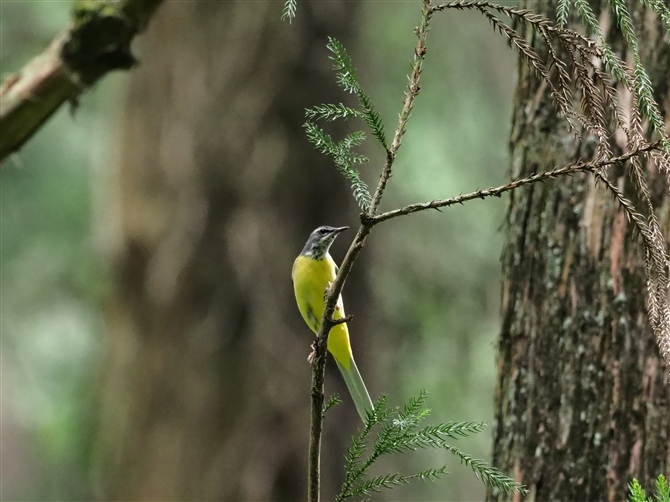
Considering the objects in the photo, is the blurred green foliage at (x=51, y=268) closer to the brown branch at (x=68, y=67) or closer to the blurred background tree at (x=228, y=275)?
the blurred background tree at (x=228, y=275)

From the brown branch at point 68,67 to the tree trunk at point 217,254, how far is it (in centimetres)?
280

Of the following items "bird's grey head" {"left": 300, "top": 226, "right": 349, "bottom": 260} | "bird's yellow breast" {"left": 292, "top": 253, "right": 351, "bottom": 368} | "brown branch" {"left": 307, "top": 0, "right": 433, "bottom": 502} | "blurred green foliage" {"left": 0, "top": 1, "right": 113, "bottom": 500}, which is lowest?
"brown branch" {"left": 307, "top": 0, "right": 433, "bottom": 502}

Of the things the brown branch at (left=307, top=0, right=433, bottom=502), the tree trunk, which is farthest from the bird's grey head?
the tree trunk

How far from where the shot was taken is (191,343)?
17.2ft

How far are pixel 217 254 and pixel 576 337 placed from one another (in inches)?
130

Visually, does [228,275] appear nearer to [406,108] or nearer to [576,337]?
[576,337]

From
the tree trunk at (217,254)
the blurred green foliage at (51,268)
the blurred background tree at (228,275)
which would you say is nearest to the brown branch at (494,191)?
the blurred background tree at (228,275)

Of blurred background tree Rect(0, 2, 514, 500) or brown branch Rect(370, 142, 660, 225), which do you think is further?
blurred background tree Rect(0, 2, 514, 500)

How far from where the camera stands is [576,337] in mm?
2475

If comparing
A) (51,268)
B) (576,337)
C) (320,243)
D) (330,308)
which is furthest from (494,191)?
(51,268)

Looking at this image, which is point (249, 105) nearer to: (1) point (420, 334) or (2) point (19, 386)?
(1) point (420, 334)

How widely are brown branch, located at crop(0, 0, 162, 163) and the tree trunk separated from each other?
2798 mm

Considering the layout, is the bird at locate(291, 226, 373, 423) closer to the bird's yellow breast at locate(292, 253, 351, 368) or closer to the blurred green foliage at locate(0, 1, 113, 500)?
the bird's yellow breast at locate(292, 253, 351, 368)

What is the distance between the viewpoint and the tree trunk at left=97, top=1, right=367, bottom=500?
5.20m
